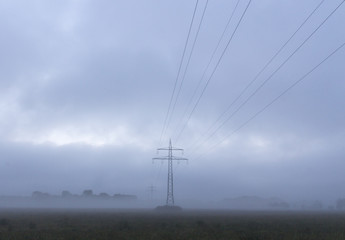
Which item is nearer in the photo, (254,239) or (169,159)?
(254,239)

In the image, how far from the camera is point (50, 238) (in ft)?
103

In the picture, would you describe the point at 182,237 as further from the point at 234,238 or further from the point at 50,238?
the point at 50,238

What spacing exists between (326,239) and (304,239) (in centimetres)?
135

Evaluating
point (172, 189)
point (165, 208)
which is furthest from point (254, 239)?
point (165, 208)

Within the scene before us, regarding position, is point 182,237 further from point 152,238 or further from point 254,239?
point 254,239

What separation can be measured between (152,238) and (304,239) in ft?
30.9

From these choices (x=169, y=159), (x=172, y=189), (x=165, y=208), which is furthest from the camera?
(x=165, y=208)

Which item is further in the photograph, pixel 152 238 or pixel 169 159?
pixel 169 159

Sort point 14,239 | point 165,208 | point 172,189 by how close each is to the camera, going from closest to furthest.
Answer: point 14,239 < point 172,189 < point 165,208

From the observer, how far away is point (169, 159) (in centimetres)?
8681

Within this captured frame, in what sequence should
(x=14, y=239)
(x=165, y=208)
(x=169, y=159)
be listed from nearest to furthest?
(x=14, y=239) → (x=169, y=159) → (x=165, y=208)

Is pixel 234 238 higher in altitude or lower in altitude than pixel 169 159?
lower

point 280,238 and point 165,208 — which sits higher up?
point 165,208

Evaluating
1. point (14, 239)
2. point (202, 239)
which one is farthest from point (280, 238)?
point (14, 239)
